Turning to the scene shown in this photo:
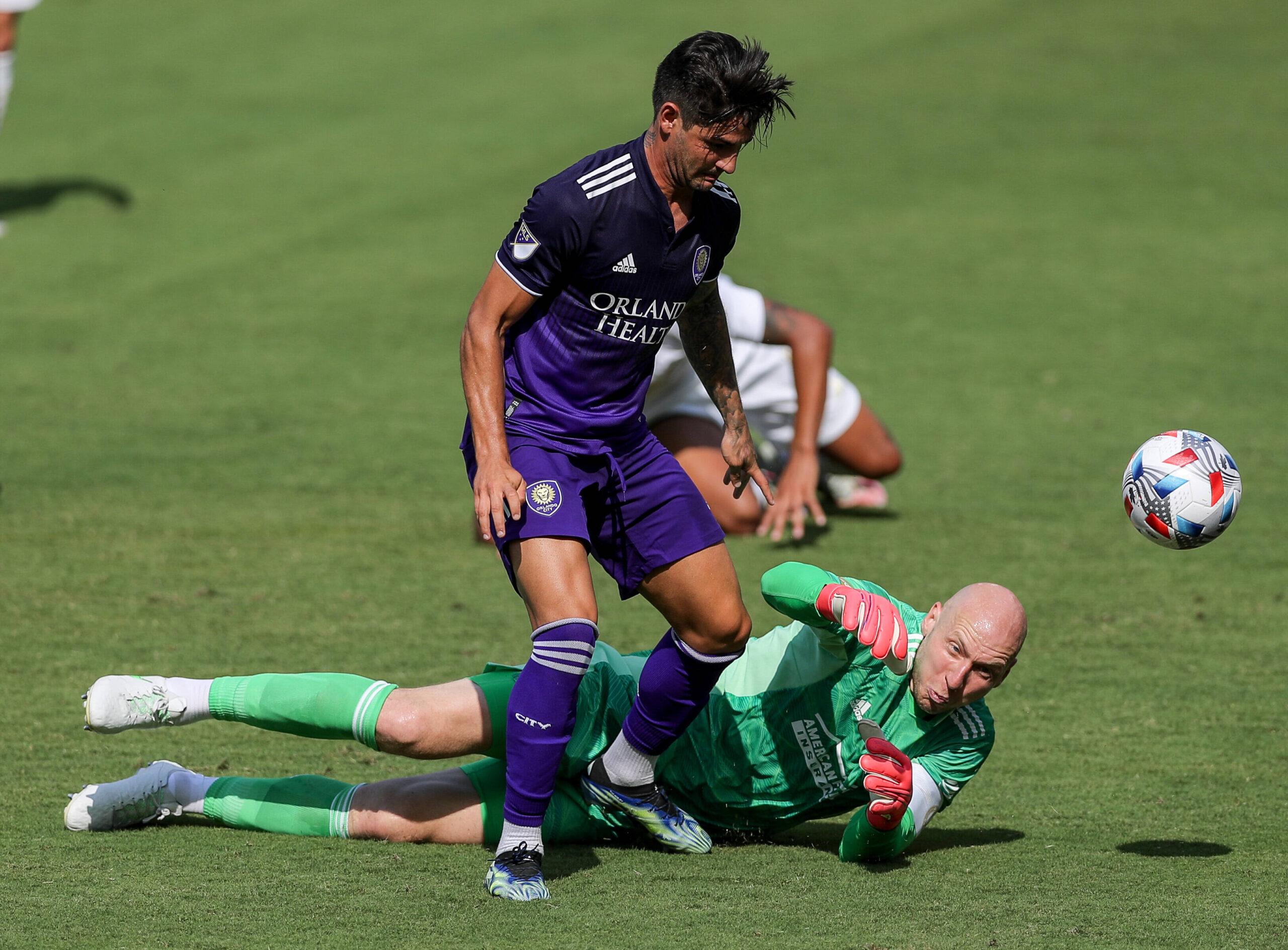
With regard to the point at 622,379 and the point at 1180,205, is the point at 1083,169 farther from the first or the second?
the point at 622,379

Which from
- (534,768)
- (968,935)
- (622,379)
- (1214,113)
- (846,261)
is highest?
(1214,113)

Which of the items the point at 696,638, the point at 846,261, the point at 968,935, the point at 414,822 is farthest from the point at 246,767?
the point at 846,261

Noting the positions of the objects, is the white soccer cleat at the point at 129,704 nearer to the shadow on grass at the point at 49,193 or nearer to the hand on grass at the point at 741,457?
the hand on grass at the point at 741,457

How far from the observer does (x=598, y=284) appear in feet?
11.7

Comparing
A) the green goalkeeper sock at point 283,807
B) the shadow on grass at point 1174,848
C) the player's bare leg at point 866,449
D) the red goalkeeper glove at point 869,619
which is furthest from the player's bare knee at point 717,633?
the player's bare leg at point 866,449

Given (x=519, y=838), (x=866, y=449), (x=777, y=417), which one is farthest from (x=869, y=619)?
(x=777, y=417)

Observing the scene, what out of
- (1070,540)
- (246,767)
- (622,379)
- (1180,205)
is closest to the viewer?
(622,379)

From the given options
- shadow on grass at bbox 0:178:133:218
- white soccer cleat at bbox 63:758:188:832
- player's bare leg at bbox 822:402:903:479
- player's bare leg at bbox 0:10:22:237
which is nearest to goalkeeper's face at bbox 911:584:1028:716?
white soccer cleat at bbox 63:758:188:832

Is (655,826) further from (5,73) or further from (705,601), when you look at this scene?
(5,73)

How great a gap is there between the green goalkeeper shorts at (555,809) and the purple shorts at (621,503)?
1.06 ft

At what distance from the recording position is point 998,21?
50.3 ft

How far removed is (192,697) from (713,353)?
1618 millimetres

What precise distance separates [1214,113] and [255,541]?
34.1 feet

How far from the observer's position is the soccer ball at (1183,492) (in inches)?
161
